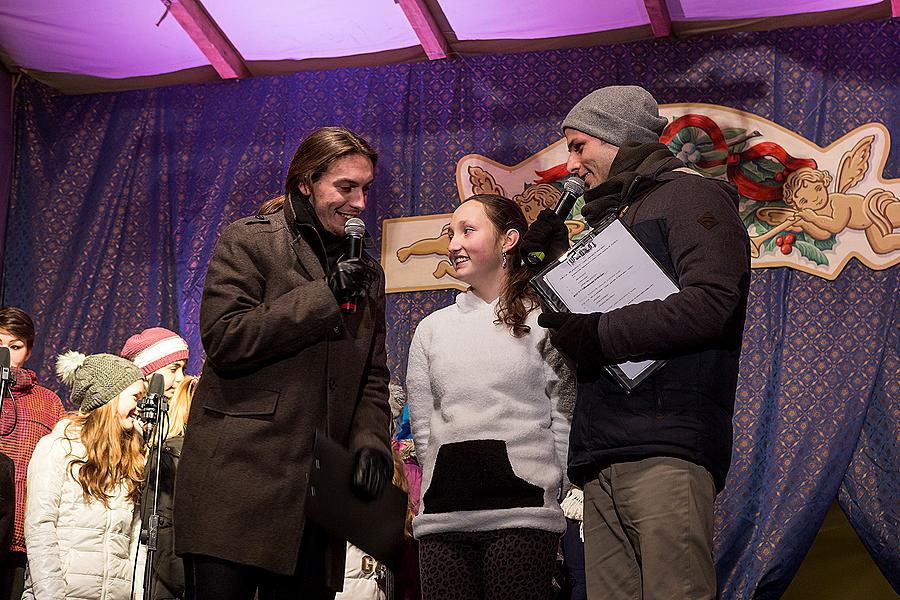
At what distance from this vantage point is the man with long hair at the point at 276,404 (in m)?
2.29

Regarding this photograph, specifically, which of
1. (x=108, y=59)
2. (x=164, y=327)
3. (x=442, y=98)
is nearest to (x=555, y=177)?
(x=442, y=98)

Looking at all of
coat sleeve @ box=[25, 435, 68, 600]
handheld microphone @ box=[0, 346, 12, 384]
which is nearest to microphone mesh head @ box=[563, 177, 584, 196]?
handheld microphone @ box=[0, 346, 12, 384]

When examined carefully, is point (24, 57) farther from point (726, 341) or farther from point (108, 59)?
point (726, 341)

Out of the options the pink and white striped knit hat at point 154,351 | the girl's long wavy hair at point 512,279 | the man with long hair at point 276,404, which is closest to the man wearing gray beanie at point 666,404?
the man with long hair at point 276,404

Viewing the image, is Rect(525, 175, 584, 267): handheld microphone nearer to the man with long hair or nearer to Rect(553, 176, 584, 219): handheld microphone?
Rect(553, 176, 584, 219): handheld microphone

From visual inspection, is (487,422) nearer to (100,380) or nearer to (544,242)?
(544,242)

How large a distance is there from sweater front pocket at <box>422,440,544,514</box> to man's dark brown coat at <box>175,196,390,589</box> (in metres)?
0.38

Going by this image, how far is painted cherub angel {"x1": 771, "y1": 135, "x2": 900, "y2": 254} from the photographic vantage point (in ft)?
16.7

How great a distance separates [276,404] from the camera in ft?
7.76

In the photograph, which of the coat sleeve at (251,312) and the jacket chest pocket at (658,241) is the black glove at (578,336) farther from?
the coat sleeve at (251,312)

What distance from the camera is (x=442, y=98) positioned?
5879 mm

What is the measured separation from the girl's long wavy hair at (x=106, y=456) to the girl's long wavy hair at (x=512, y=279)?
1.92m

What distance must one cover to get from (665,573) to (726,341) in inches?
20.7

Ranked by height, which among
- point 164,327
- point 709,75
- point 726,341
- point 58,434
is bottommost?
point 164,327
